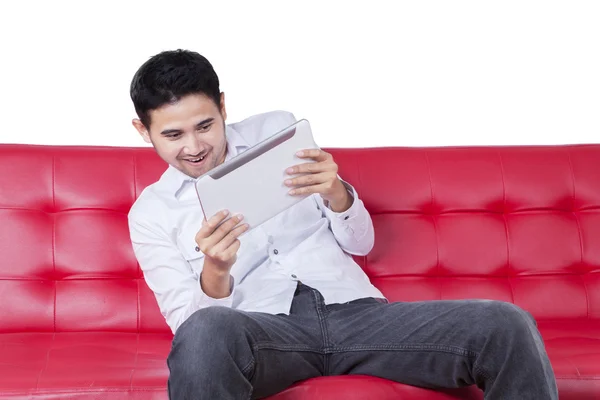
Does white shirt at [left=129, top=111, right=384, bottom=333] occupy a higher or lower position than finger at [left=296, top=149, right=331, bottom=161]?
lower

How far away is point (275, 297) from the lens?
218 cm

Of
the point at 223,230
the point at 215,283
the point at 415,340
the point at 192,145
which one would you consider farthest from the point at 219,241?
the point at 415,340

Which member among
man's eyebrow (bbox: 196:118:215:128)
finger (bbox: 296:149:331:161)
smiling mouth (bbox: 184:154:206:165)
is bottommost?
smiling mouth (bbox: 184:154:206:165)

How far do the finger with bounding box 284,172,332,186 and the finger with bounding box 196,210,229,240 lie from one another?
17 cm

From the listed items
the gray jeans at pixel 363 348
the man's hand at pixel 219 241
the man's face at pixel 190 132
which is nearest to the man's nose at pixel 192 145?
the man's face at pixel 190 132

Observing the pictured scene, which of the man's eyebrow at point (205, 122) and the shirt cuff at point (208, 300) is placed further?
the man's eyebrow at point (205, 122)

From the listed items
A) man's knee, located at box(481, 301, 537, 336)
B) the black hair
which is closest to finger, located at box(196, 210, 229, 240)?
the black hair

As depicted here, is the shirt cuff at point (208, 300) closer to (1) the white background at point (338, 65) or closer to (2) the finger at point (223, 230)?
(2) the finger at point (223, 230)

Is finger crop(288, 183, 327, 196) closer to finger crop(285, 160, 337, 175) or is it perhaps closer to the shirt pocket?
finger crop(285, 160, 337, 175)

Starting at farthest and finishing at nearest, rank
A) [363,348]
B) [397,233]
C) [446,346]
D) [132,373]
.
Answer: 1. [397,233]
2. [132,373]
3. [363,348]
4. [446,346]

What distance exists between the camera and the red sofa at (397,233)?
8.42ft

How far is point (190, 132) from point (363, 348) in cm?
68

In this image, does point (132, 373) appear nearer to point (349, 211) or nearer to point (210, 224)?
point (210, 224)

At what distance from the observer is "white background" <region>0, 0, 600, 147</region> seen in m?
3.01
